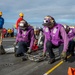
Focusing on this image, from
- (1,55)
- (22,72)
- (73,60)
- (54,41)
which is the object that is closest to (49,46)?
(54,41)

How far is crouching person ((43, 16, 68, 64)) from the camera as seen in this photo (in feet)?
32.4

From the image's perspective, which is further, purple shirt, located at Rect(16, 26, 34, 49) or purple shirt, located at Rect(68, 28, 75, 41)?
purple shirt, located at Rect(68, 28, 75, 41)

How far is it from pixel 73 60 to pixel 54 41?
1.10 m

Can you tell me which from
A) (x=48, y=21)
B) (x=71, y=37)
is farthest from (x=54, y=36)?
(x=71, y=37)

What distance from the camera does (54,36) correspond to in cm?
1016

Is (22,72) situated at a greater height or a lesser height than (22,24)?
lesser

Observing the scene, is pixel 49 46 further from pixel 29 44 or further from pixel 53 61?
pixel 29 44

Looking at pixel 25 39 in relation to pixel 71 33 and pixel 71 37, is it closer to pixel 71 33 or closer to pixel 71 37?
pixel 71 37

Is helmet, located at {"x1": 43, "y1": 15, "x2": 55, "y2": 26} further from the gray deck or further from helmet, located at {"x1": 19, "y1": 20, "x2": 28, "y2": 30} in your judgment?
helmet, located at {"x1": 19, "y1": 20, "x2": 28, "y2": 30}

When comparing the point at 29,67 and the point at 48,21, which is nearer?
the point at 29,67

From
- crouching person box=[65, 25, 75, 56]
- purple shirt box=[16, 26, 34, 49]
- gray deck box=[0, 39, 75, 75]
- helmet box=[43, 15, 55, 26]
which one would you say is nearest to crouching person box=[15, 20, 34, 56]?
purple shirt box=[16, 26, 34, 49]

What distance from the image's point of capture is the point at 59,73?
340 inches

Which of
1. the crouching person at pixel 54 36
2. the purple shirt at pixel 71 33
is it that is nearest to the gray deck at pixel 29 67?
the crouching person at pixel 54 36

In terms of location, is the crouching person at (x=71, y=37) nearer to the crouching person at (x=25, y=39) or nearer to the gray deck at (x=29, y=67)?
the gray deck at (x=29, y=67)
